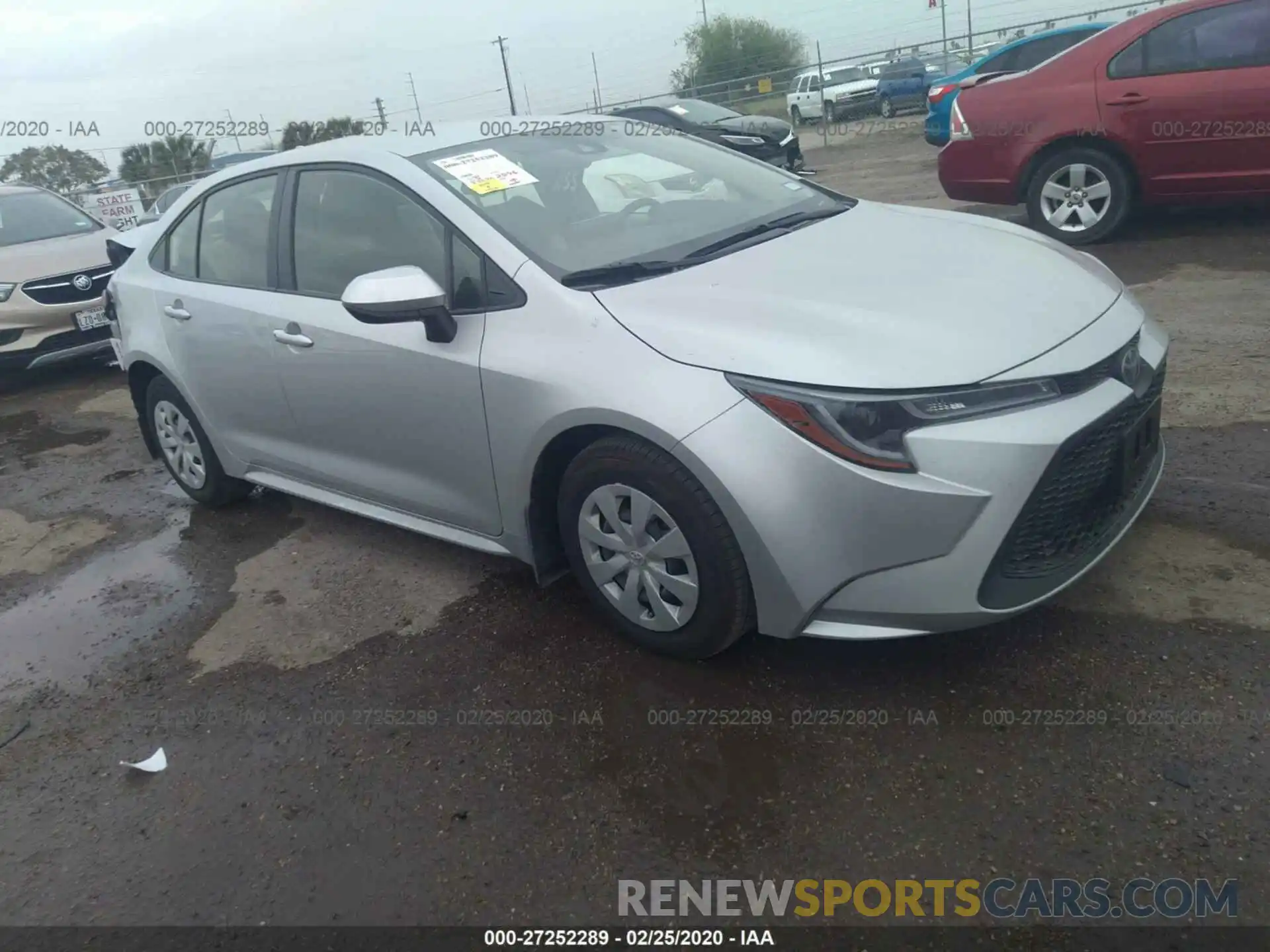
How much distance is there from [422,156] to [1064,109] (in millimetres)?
5223

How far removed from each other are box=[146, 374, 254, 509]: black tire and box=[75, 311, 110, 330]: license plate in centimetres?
352

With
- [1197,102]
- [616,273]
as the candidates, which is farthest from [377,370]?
[1197,102]

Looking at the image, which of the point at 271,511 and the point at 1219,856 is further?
the point at 271,511

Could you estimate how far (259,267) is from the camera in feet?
12.8

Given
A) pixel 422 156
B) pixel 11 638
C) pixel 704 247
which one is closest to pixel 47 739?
pixel 11 638

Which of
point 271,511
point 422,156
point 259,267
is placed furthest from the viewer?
point 271,511

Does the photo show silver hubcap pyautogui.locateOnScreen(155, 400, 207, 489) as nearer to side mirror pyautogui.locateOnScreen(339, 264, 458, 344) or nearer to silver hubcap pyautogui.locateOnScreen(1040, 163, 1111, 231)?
side mirror pyautogui.locateOnScreen(339, 264, 458, 344)

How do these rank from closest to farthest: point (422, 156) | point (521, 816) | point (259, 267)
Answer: point (521, 816) < point (422, 156) < point (259, 267)

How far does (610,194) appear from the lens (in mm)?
3490

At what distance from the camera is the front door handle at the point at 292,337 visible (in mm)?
3629

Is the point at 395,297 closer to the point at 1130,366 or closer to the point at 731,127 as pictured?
the point at 1130,366

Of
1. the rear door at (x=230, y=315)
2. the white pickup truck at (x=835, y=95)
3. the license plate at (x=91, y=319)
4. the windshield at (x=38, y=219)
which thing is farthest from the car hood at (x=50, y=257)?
the white pickup truck at (x=835, y=95)

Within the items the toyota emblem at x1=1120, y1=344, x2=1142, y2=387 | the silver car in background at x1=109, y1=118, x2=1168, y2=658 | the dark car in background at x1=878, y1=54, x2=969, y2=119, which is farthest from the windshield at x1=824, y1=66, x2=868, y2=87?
the toyota emblem at x1=1120, y1=344, x2=1142, y2=387

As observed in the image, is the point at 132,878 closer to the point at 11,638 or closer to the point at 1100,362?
the point at 11,638
